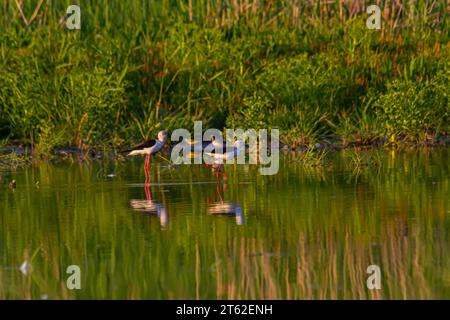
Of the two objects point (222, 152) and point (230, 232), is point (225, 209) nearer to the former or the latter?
point (230, 232)

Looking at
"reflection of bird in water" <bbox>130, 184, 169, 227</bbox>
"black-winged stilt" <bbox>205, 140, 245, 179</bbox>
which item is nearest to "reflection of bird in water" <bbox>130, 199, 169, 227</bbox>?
"reflection of bird in water" <bbox>130, 184, 169, 227</bbox>

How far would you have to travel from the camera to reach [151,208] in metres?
12.0

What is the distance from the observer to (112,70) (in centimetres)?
1756

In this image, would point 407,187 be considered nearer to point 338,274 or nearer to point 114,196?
point 114,196

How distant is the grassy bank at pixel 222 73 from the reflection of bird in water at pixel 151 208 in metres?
4.20

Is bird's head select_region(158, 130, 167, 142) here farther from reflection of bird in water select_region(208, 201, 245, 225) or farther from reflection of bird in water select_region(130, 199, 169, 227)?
reflection of bird in water select_region(208, 201, 245, 225)

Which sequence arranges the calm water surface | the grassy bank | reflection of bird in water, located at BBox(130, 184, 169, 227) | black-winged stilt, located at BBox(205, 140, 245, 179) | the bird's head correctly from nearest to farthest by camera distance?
the calm water surface < reflection of bird in water, located at BBox(130, 184, 169, 227) < black-winged stilt, located at BBox(205, 140, 245, 179) < the bird's head < the grassy bank

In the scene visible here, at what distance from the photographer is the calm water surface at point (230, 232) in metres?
8.50

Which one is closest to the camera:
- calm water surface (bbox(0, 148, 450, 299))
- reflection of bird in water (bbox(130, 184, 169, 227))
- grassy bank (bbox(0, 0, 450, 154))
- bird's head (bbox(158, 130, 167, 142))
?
calm water surface (bbox(0, 148, 450, 299))

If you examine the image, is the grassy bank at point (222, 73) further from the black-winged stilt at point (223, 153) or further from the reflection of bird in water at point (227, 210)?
the reflection of bird in water at point (227, 210)

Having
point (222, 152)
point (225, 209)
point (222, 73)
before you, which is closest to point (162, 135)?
point (222, 152)

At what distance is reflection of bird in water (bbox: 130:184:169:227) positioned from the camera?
1134 cm

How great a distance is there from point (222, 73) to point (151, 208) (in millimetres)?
6300

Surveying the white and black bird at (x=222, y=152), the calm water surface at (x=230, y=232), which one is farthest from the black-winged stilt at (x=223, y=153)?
the calm water surface at (x=230, y=232)
